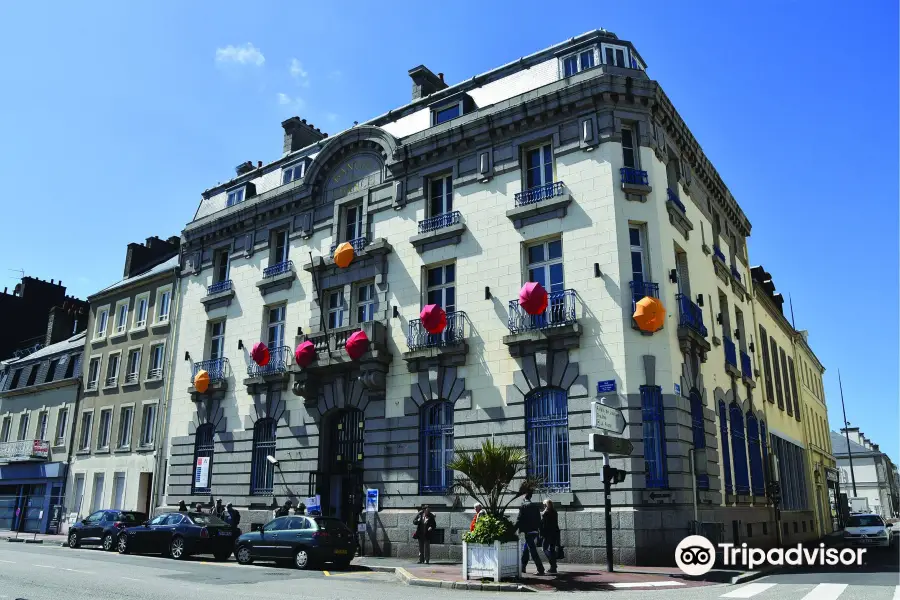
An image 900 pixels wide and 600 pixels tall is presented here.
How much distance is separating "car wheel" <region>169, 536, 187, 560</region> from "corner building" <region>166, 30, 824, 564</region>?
174 inches

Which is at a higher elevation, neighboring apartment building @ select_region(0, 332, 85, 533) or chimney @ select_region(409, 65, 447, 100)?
chimney @ select_region(409, 65, 447, 100)

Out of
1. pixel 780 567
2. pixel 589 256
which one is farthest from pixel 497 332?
pixel 780 567

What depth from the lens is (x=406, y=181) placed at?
25.4 m

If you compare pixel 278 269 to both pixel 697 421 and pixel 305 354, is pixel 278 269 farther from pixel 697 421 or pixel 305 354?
pixel 697 421

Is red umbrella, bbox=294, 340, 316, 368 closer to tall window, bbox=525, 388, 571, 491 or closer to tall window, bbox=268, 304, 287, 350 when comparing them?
tall window, bbox=268, 304, 287, 350

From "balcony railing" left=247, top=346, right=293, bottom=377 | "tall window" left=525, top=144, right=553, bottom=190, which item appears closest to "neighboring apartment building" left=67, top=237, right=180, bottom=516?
"balcony railing" left=247, top=346, right=293, bottom=377

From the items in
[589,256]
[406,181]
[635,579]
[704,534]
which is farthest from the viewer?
[406,181]

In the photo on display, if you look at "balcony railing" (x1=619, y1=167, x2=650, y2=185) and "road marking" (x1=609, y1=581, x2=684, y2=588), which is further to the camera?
"balcony railing" (x1=619, y1=167, x2=650, y2=185)

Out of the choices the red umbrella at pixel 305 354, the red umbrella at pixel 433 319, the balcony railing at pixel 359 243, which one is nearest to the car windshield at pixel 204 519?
the red umbrella at pixel 305 354

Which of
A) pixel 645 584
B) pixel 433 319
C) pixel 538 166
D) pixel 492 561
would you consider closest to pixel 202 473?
pixel 433 319

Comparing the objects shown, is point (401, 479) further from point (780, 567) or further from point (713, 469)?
point (780, 567)

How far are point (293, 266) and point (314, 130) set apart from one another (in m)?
9.14

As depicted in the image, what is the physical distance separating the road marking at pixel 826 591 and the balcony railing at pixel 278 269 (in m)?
20.7

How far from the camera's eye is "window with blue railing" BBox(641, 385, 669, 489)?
18.6 m
